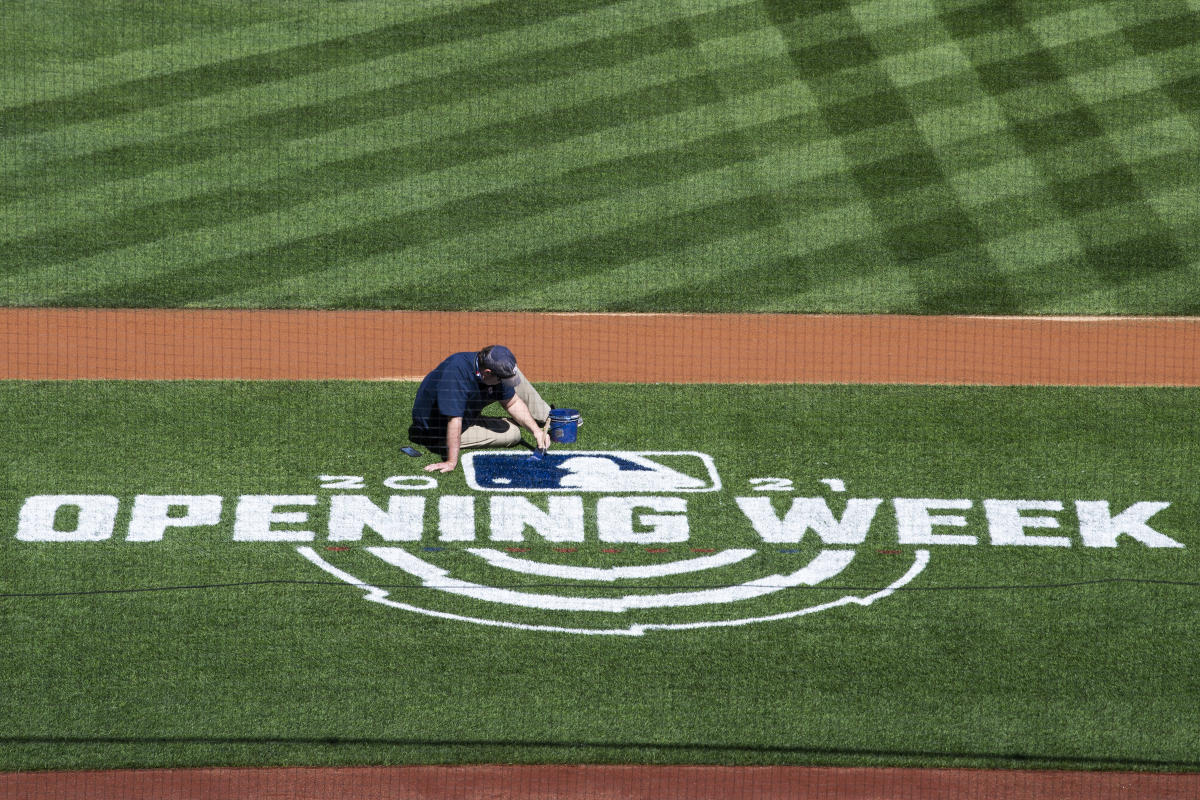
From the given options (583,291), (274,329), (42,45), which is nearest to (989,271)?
(583,291)

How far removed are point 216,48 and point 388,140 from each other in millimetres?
3590

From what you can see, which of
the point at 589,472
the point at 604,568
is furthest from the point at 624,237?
the point at 604,568

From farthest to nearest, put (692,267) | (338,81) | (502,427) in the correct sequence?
(338,81) → (692,267) → (502,427)

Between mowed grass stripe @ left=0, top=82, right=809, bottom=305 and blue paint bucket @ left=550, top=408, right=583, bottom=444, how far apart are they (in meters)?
6.76

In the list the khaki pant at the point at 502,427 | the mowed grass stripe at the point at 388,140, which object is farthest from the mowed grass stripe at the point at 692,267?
the khaki pant at the point at 502,427

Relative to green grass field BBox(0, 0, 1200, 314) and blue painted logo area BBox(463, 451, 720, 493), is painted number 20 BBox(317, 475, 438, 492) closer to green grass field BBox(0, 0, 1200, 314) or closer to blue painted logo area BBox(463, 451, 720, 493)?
blue painted logo area BBox(463, 451, 720, 493)

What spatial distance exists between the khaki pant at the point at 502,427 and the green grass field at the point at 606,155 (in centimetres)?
451

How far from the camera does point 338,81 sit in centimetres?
2017

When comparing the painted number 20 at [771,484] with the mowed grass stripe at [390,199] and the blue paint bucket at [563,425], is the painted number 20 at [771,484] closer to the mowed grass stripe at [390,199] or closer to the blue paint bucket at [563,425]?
the blue paint bucket at [563,425]

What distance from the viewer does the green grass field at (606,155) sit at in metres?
16.3

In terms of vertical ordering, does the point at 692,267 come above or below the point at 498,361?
above

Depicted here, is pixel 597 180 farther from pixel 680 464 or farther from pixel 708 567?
pixel 708 567

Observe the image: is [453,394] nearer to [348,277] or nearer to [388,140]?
[348,277]

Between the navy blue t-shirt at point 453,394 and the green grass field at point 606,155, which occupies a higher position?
the green grass field at point 606,155
